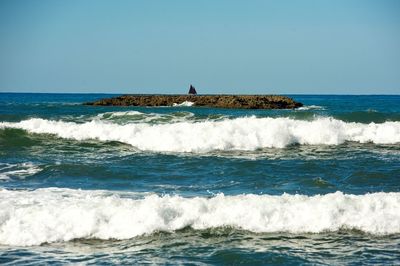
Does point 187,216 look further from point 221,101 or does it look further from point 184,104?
point 184,104

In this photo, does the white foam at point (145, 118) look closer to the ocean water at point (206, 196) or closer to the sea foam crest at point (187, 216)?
the ocean water at point (206, 196)

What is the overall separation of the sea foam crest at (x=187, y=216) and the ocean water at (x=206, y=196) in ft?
0.06

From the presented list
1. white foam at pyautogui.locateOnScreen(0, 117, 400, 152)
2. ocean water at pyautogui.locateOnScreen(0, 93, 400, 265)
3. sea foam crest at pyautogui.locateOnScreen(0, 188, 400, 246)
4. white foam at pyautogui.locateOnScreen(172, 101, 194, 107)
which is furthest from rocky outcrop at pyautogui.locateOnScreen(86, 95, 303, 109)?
sea foam crest at pyautogui.locateOnScreen(0, 188, 400, 246)

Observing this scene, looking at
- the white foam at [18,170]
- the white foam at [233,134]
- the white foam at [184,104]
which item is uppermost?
the white foam at [184,104]

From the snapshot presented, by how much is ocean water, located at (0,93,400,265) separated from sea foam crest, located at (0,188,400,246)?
2 cm

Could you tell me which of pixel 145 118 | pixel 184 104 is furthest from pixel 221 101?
pixel 145 118

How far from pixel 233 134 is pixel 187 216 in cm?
1015

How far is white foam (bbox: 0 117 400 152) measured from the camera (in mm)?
17594

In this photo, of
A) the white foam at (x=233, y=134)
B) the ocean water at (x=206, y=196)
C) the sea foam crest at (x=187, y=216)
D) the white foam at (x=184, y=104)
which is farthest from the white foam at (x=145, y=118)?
the sea foam crest at (x=187, y=216)

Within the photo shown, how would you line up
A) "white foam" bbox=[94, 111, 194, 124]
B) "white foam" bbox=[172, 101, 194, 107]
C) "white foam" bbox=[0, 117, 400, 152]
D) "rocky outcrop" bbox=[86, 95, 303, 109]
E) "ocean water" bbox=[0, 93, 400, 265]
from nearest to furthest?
"ocean water" bbox=[0, 93, 400, 265] < "white foam" bbox=[0, 117, 400, 152] < "white foam" bbox=[94, 111, 194, 124] < "rocky outcrop" bbox=[86, 95, 303, 109] < "white foam" bbox=[172, 101, 194, 107]

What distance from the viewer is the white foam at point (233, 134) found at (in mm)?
17594

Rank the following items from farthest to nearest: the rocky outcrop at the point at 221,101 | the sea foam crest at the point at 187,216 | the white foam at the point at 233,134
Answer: the rocky outcrop at the point at 221,101, the white foam at the point at 233,134, the sea foam crest at the point at 187,216

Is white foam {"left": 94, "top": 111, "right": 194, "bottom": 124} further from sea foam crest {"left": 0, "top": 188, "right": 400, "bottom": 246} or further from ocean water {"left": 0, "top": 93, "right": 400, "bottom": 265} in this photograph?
sea foam crest {"left": 0, "top": 188, "right": 400, "bottom": 246}

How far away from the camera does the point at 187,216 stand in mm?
8133
